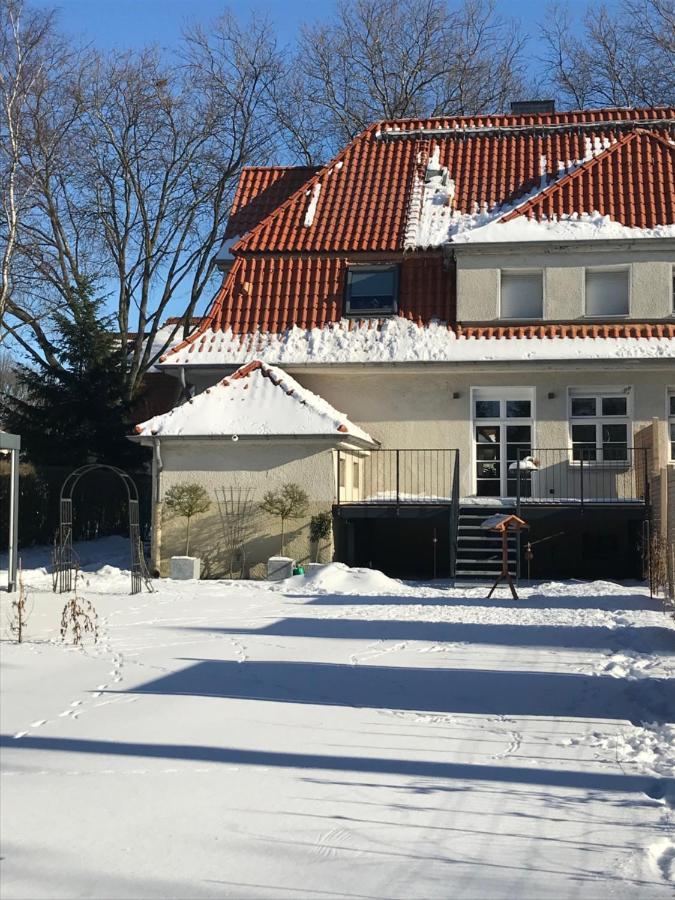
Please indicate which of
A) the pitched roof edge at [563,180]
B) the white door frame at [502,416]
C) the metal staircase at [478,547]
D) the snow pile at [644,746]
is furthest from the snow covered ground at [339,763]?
the pitched roof edge at [563,180]

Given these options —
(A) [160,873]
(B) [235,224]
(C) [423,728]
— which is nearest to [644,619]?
(C) [423,728]

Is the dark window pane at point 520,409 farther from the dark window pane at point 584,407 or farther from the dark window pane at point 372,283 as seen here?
the dark window pane at point 372,283

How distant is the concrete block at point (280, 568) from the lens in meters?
20.6

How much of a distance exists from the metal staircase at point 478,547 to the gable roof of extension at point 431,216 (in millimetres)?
3560

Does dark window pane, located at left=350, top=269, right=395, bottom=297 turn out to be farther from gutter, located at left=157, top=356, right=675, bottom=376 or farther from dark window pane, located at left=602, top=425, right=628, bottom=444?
dark window pane, located at left=602, top=425, right=628, bottom=444

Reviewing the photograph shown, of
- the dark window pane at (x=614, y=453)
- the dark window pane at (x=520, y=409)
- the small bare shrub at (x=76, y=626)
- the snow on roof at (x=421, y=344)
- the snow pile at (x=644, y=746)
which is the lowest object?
the snow pile at (x=644, y=746)

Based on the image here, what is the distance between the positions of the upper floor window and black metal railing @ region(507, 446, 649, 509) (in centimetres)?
453

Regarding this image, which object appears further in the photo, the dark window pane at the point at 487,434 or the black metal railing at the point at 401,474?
the dark window pane at the point at 487,434

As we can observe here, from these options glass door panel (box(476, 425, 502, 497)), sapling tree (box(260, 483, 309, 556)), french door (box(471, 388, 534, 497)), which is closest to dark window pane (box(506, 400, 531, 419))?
french door (box(471, 388, 534, 497))

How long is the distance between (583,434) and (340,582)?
7763mm

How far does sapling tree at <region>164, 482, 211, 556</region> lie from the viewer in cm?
2181

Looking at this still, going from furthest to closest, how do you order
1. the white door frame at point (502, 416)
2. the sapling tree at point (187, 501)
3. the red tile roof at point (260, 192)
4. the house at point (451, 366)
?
→ the red tile roof at point (260, 192) < the white door frame at point (502, 416) < the house at point (451, 366) < the sapling tree at point (187, 501)

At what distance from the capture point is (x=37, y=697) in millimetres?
8508

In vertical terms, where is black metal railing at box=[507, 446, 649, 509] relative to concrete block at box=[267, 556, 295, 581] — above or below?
above
